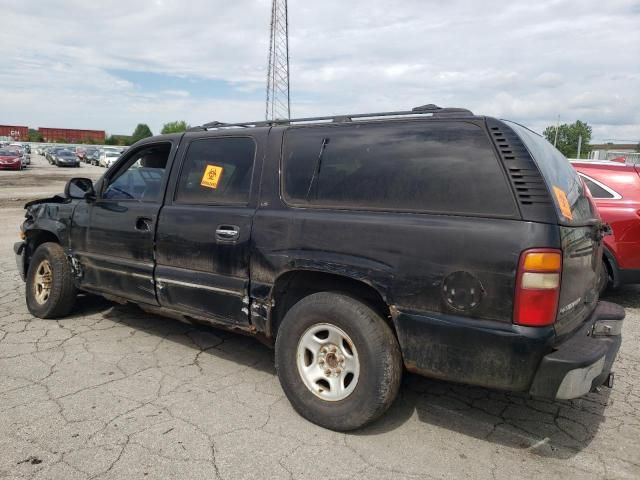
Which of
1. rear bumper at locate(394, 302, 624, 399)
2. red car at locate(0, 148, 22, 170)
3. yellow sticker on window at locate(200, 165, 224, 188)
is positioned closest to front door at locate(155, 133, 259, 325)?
yellow sticker on window at locate(200, 165, 224, 188)

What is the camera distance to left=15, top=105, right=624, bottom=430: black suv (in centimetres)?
238

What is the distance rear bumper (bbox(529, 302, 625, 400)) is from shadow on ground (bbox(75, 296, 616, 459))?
462mm

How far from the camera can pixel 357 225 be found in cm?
278

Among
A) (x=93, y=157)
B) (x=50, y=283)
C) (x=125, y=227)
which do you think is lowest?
(x=50, y=283)

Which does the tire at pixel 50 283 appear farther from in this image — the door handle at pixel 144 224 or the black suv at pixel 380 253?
the door handle at pixel 144 224

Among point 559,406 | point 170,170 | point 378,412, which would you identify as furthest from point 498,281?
point 170,170

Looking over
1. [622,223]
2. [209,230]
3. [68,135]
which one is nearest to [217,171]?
[209,230]

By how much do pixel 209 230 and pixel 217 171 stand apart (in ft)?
1.55

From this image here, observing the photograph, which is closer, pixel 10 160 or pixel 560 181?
pixel 560 181

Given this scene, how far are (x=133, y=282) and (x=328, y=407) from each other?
1990 mm

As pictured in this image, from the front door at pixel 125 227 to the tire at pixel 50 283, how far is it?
0.92 ft

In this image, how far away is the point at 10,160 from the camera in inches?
1261

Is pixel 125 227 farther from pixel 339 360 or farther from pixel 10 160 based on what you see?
pixel 10 160

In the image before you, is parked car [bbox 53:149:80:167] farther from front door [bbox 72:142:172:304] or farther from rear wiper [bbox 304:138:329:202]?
rear wiper [bbox 304:138:329:202]
